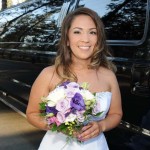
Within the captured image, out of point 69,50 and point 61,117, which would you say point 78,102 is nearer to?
point 61,117

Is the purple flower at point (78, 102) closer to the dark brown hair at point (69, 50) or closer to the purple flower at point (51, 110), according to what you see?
the purple flower at point (51, 110)

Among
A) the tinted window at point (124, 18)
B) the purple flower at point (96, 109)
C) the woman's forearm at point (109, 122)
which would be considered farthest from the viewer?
the tinted window at point (124, 18)

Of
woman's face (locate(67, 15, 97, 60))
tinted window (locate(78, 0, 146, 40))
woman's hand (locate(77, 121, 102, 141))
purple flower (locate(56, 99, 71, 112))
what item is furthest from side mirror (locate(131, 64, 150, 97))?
purple flower (locate(56, 99, 71, 112))

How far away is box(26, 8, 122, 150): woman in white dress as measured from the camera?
2.19 meters

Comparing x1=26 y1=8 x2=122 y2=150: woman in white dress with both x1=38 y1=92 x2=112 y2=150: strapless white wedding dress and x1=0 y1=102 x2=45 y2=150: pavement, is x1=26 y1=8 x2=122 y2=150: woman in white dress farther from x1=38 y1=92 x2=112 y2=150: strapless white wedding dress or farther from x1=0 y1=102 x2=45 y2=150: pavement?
x1=0 y1=102 x2=45 y2=150: pavement

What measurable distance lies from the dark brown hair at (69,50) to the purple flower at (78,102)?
33 cm

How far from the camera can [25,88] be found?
502cm

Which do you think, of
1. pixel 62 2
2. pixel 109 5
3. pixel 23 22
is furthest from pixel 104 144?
pixel 23 22

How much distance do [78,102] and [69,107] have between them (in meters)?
0.05

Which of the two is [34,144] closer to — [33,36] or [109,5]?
[33,36]

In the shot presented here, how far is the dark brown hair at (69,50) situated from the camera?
2209 mm

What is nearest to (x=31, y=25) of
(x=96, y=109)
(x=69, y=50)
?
(x=69, y=50)

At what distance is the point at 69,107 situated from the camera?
1829 millimetres

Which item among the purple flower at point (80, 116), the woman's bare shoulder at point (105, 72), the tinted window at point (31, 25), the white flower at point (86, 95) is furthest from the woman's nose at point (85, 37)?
the tinted window at point (31, 25)
